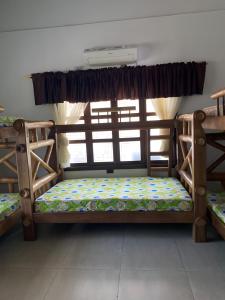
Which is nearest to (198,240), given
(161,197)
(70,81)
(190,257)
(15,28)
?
(190,257)

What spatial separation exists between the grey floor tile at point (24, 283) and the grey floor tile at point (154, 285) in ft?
1.92

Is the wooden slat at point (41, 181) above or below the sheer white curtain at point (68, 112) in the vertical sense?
below

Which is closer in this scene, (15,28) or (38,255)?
(38,255)

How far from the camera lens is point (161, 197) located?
2504 millimetres

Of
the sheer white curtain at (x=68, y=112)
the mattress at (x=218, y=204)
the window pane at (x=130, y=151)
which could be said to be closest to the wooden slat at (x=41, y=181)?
the sheer white curtain at (x=68, y=112)

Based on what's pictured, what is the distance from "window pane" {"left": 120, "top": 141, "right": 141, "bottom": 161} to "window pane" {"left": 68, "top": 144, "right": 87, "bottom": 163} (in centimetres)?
54

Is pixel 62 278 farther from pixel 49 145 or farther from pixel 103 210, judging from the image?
pixel 49 145

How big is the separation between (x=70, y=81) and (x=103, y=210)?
5.85 ft

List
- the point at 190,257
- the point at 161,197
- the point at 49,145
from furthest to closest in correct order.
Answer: the point at 49,145 → the point at 161,197 → the point at 190,257

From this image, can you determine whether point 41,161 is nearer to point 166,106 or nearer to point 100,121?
point 100,121

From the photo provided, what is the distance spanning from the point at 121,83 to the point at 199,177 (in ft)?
5.25

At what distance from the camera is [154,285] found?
1.84m

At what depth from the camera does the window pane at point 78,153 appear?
3.64 m

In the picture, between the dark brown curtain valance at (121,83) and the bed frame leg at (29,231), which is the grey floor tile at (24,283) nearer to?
the bed frame leg at (29,231)
